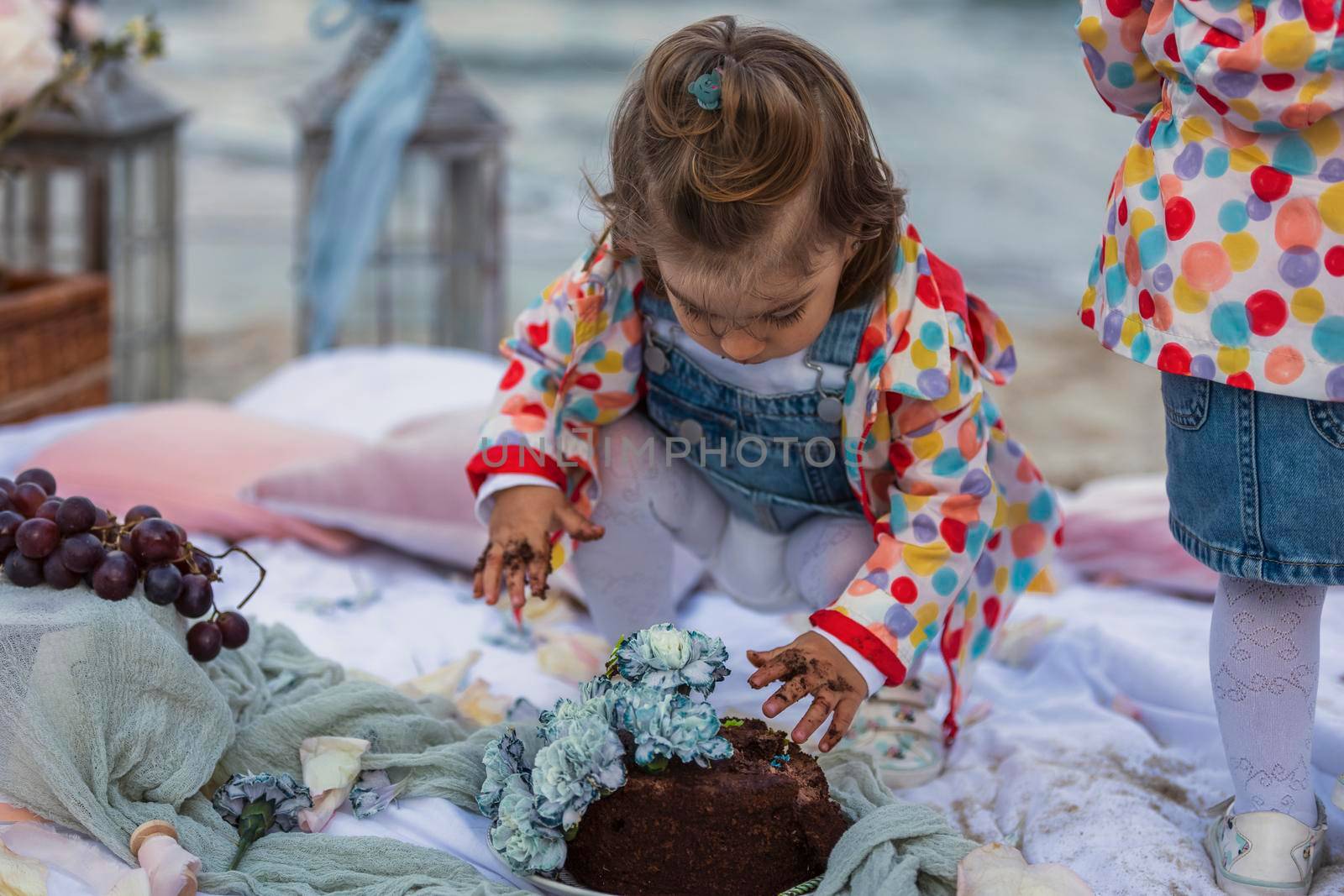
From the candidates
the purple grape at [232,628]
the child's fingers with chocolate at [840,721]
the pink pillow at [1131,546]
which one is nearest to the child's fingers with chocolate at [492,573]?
the purple grape at [232,628]

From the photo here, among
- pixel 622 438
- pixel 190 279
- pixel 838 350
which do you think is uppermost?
pixel 838 350

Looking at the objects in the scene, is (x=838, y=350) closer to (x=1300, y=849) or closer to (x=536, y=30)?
(x=1300, y=849)

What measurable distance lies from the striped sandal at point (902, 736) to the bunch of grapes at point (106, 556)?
2.08 feet

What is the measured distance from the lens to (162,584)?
3.73 ft

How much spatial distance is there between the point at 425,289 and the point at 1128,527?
1.64m

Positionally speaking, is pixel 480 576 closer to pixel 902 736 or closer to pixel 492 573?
pixel 492 573

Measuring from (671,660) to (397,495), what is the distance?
0.89m

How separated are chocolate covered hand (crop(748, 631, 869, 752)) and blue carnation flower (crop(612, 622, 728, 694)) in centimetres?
Answer: 3

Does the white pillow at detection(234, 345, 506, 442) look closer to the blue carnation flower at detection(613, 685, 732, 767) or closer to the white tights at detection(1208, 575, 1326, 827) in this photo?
the blue carnation flower at detection(613, 685, 732, 767)

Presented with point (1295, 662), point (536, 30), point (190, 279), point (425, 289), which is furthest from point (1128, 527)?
point (536, 30)

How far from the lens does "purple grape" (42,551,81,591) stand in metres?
1.12

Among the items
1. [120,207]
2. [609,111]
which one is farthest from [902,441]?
[609,111]

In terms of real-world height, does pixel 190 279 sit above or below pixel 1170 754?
below

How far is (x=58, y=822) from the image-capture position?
3.34ft
